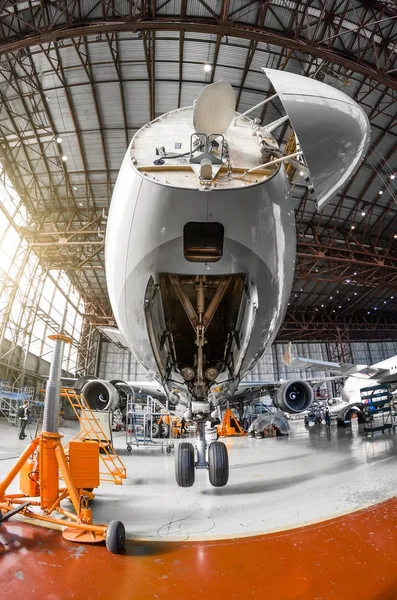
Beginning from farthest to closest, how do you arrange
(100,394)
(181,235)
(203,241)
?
(100,394) → (203,241) → (181,235)

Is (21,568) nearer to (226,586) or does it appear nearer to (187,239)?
(226,586)

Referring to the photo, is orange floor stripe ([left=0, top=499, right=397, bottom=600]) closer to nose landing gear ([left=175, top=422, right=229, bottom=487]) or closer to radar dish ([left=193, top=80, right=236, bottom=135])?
nose landing gear ([left=175, top=422, right=229, bottom=487])

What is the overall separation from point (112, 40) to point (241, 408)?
18309mm

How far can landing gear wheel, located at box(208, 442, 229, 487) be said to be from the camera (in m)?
4.84

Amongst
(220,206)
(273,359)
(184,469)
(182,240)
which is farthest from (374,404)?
(273,359)

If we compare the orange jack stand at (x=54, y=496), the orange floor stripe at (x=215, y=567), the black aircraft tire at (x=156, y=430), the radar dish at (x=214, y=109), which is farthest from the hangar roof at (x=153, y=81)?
the orange floor stripe at (x=215, y=567)

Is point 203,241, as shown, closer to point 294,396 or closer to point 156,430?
point 294,396

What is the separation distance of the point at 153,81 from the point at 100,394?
1211 cm

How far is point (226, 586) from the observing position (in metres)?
2.42

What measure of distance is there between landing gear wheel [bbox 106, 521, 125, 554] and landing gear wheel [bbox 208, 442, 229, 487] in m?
2.00

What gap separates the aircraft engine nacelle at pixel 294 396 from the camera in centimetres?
936

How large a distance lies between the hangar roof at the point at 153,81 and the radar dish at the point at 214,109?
10195 mm

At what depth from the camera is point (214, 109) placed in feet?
9.02

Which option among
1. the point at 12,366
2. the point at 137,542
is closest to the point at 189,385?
the point at 137,542
